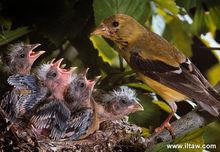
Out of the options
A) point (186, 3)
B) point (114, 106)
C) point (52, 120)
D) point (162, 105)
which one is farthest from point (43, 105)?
point (186, 3)

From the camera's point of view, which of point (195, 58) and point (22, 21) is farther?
point (195, 58)

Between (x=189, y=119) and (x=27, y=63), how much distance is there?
96 cm

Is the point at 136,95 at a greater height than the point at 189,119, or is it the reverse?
the point at 189,119

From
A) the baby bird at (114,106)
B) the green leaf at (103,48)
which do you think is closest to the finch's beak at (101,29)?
the baby bird at (114,106)

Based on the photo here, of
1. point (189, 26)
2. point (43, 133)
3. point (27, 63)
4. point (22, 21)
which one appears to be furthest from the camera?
point (189, 26)

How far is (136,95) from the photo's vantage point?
10.2ft

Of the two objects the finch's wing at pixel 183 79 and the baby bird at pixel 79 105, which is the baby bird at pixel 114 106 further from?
the finch's wing at pixel 183 79

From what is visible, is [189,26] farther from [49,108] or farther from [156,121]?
[49,108]

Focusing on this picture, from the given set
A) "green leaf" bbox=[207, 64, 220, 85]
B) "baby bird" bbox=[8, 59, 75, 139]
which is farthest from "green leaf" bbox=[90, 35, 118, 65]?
"green leaf" bbox=[207, 64, 220, 85]

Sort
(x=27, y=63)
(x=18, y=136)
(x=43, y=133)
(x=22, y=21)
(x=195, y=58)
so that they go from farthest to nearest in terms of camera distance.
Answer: (x=195, y=58)
(x=22, y=21)
(x=27, y=63)
(x=43, y=133)
(x=18, y=136)

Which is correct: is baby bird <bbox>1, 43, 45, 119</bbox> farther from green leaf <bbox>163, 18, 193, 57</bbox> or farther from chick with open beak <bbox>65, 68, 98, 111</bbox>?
green leaf <bbox>163, 18, 193, 57</bbox>

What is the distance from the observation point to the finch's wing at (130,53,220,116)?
8.39 feet

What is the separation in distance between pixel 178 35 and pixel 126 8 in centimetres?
95

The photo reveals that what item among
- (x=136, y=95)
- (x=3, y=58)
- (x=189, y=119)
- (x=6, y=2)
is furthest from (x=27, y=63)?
(x=189, y=119)
